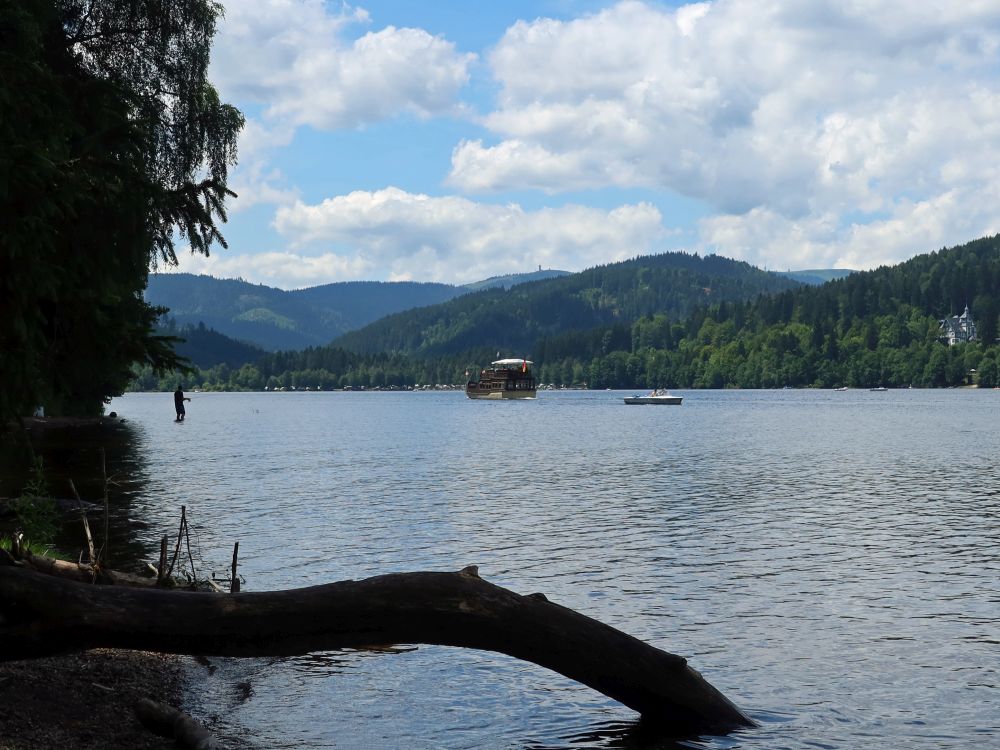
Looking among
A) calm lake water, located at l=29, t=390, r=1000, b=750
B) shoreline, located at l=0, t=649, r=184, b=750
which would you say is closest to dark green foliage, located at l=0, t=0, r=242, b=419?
shoreline, located at l=0, t=649, r=184, b=750

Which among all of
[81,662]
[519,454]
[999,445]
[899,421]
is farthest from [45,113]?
[899,421]

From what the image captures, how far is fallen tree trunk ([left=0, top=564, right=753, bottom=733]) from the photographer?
382 inches

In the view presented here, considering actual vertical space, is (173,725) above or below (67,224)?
below

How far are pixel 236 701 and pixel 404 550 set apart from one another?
12.8 metres

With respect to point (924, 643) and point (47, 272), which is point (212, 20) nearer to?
point (47, 272)

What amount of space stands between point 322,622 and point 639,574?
42.7 ft

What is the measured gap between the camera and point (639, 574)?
72.8 feet

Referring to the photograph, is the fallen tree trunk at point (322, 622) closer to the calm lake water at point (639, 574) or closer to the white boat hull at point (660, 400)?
the calm lake water at point (639, 574)

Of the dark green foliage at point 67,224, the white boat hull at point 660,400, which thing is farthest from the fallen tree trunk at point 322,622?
the white boat hull at point 660,400

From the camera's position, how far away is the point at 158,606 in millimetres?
10039

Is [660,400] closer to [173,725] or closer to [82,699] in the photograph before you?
[82,699]

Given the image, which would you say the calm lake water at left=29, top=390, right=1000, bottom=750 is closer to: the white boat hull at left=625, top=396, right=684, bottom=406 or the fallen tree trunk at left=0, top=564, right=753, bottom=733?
the fallen tree trunk at left=0, top=564, right=753, bottom=733

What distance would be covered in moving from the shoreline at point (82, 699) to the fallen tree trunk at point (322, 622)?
0.85m

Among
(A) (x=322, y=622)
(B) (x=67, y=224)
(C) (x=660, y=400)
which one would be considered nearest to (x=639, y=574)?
(A) (x=322, y=622)
